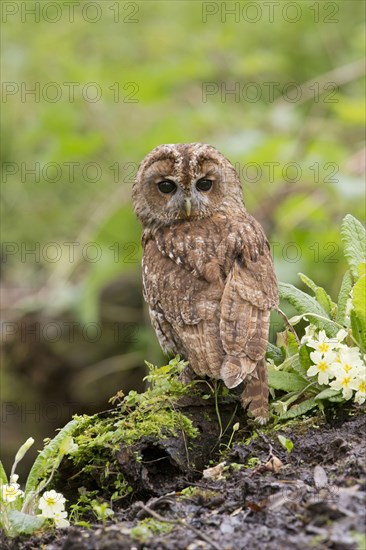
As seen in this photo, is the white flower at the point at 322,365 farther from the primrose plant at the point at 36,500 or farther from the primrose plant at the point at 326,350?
the primrose plant at the point at 36,500

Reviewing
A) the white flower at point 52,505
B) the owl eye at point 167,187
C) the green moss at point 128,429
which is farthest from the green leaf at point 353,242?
the white flower at point 52,505

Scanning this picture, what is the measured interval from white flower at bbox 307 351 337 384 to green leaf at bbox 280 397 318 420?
0.51 feet

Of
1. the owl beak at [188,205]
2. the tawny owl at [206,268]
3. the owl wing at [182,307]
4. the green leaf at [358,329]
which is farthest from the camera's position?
the owl beak at [188,205]

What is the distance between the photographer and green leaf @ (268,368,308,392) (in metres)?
3.98

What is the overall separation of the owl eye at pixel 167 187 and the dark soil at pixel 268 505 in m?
1.85

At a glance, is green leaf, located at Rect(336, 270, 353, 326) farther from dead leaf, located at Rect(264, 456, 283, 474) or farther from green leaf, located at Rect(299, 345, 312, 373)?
dead leaf, located at Rect(264, 456, 283, 474)

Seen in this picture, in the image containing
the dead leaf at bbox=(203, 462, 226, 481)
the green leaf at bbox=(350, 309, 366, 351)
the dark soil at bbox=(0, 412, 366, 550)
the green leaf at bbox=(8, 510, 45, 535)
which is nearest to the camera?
the dark soil at bbox=(0, 412, 366, 550)

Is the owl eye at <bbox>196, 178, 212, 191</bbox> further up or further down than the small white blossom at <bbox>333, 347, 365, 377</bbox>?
further up

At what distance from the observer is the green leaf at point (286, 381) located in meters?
3.98

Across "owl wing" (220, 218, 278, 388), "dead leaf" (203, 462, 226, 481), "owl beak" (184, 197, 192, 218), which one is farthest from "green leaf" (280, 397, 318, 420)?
"owl beak" (184, 197, 192, 218)

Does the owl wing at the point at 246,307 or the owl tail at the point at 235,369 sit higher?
the owl wing at the point at 246,307

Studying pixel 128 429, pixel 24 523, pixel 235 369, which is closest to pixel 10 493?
pixel 24 523

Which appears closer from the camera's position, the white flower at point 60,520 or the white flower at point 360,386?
the white flower at point 60,520

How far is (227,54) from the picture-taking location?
9.73 meters
